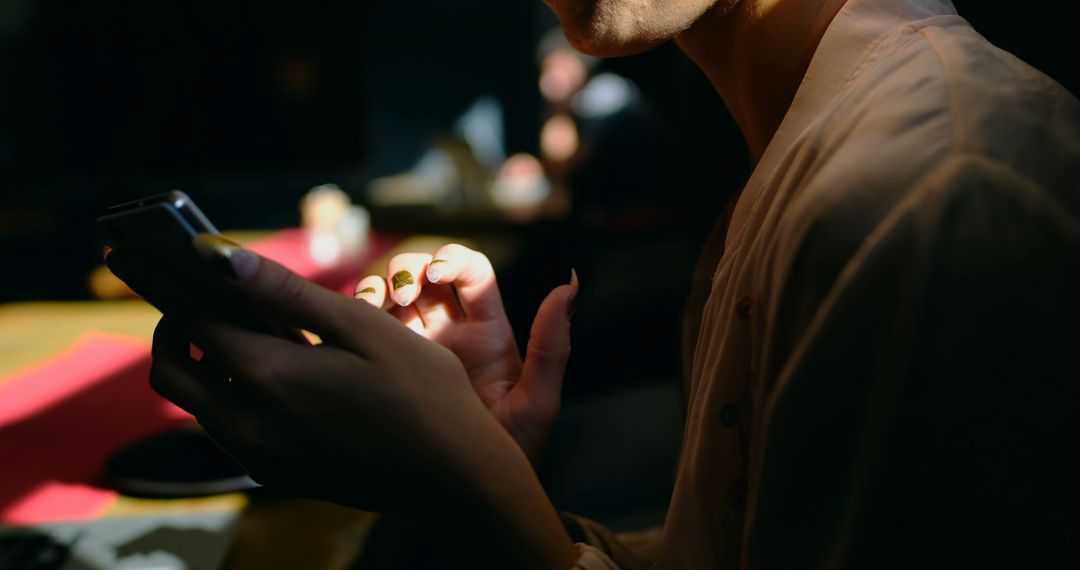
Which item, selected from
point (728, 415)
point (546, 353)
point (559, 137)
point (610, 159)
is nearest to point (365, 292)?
point (546, 353)

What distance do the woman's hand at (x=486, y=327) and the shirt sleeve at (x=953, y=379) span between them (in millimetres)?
385

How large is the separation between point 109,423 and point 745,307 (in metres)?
0.97

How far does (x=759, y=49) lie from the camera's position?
808 millimetres

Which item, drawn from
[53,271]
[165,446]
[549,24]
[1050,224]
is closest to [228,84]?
[53,271]

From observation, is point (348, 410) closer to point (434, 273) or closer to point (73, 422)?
point (434, 273)

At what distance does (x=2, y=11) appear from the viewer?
78.5 inches

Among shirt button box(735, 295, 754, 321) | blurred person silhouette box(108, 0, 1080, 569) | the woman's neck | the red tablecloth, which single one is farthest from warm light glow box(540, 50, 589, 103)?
shirt button box(735, 295, 754, 321)

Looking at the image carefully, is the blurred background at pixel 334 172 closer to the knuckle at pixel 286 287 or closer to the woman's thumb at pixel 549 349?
the woman's thumb at pixel 549 349

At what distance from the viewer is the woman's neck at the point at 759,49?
77cm

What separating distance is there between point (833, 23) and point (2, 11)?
2.11m

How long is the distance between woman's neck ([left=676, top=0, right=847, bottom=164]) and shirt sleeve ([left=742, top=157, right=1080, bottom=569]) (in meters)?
0.32

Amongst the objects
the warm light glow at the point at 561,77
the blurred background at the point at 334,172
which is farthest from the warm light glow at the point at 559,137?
the warm light glow at the point at 561,77

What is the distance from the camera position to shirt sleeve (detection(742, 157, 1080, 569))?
48 centimetres

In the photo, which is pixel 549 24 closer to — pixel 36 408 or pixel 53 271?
pixel 53 271
